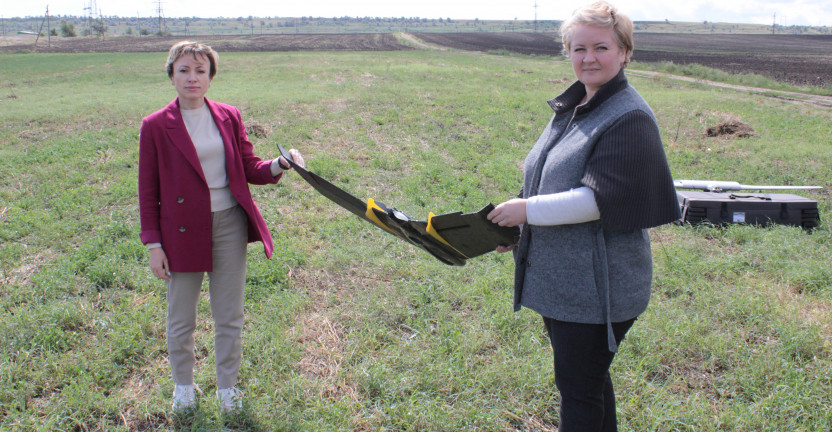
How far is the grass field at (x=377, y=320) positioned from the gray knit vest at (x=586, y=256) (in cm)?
128

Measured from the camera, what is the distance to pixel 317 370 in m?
3.45

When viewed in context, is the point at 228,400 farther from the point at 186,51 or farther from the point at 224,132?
the point at 186,51

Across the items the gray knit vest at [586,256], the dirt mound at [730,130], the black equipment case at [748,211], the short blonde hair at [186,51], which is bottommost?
the black equipment case at [748,211]

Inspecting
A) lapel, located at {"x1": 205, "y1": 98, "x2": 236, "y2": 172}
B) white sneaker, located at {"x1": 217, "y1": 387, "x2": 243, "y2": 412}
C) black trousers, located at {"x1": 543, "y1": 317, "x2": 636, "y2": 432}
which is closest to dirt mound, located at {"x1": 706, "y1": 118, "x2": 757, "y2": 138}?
black trousers, located at {"x1": 543, "y1": 317, "x2": 636, "y2": 432}

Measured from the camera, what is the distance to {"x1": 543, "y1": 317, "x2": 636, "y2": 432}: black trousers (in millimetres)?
1919

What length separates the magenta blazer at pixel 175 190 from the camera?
8.53 feet

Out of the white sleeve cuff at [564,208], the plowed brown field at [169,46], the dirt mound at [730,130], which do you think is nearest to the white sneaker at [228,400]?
the white sleeve cuff at [564,208]

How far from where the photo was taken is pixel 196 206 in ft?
8.75

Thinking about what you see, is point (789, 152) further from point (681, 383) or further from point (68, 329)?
point (68, 329)

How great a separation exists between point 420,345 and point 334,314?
80 cm

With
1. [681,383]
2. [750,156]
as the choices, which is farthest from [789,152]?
[681,383]

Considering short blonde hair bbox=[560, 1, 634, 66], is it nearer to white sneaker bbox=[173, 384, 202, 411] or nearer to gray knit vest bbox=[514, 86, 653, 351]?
gray knit vest bbox=[514, 86, 653, 351]

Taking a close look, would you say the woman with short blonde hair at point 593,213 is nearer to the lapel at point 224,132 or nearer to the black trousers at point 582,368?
the black trousers at point 582,368

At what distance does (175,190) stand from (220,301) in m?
0.63
